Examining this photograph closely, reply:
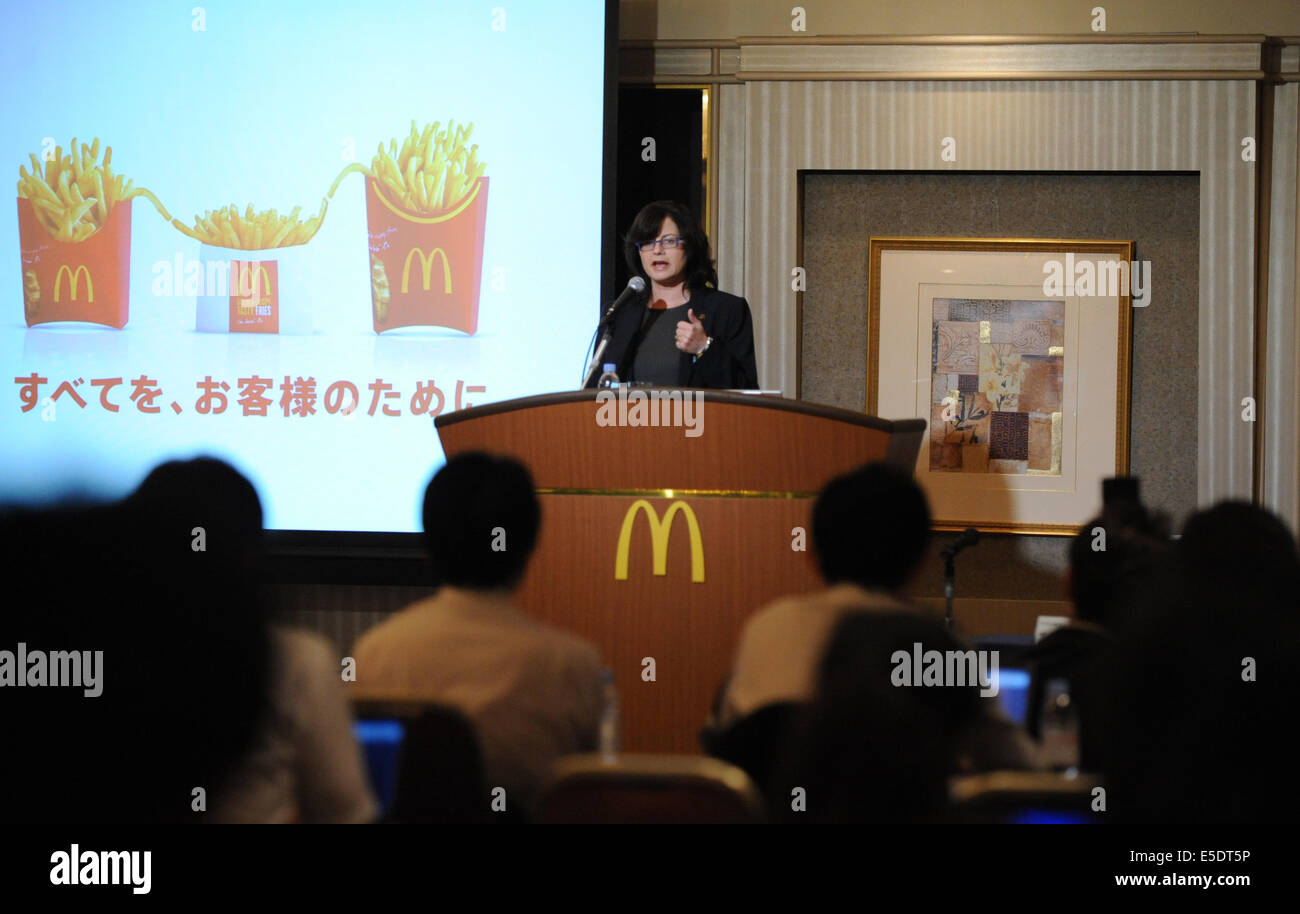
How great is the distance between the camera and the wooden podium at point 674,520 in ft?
3.87

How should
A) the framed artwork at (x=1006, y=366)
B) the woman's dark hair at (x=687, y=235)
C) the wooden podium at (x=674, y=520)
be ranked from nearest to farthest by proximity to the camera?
the wooden podium at (x=674, y=520)
the woman's dark hair at (x=687, y=235)
the framed artwork at (x=1006, y=366)

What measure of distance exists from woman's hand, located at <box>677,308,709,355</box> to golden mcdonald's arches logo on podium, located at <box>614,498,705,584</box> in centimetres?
91

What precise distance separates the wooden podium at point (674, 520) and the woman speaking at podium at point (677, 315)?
1.04 metres

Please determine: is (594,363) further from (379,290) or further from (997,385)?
(997,385)

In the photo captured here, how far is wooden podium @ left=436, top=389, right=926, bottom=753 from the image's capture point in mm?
1181

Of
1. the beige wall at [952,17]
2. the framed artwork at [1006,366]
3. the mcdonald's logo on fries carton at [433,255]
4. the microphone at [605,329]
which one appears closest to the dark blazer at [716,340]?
the microphone at [605,329]

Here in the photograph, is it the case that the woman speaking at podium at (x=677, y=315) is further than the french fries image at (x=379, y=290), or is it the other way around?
the french fries image at (x=379, y=290)

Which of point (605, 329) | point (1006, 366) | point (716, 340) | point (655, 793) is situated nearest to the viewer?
point (655, 793)

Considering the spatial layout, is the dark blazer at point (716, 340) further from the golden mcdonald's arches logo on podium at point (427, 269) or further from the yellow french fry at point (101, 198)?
the yellow french fry at point (101, 198)

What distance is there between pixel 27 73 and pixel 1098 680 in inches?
142

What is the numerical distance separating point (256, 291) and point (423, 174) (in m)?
0.62

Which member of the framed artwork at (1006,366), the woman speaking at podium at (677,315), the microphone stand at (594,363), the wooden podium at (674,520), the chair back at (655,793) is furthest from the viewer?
the framed artwork at (1006,366)

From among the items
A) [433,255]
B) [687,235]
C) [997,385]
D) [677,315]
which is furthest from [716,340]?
[997,385]

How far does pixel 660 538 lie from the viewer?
1294 mm
